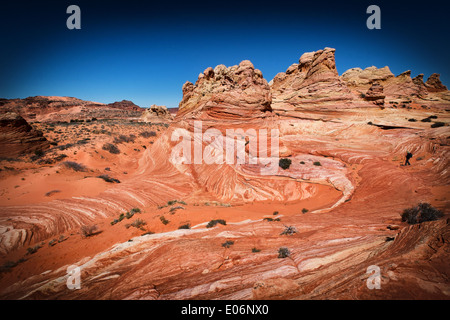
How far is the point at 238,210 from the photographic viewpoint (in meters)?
10.1

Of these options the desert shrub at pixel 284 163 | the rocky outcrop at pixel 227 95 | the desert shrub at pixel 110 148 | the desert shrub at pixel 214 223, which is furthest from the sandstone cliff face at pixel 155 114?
the desert shrub at pixel 214 223

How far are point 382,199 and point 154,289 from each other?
11.1m

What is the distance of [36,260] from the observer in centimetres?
620

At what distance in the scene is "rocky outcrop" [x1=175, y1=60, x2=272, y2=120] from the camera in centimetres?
1764

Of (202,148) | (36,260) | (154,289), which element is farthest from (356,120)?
(36,260)

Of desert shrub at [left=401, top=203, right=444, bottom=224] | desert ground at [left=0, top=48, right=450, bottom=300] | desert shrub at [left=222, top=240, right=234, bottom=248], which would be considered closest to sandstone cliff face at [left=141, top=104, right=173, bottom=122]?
desert ground at [left=0, top=48, right=450, bottom=300]

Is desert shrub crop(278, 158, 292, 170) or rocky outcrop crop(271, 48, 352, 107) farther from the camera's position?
rocky outcrop crop(271, 48, 352, 107)

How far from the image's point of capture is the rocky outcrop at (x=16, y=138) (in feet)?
64.0

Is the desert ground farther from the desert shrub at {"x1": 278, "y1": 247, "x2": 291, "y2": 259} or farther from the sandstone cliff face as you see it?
the sandstone cliff face

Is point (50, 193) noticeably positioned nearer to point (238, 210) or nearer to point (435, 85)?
point (238, 210)

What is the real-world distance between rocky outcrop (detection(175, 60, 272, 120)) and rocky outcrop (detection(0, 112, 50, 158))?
18.8 metres

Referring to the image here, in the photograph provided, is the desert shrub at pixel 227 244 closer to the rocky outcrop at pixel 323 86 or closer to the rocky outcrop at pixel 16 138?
the rocky outcrop at pixel 16 138

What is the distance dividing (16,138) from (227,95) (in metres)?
25.7

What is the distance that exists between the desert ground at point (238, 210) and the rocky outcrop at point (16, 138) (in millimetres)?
121
